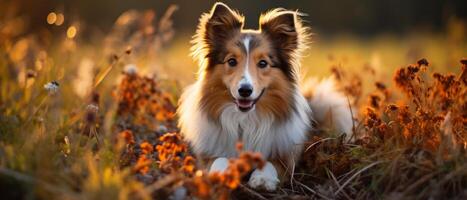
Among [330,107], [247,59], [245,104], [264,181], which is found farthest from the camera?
[330,107]

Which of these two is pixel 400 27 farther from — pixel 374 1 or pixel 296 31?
pixel 296 31

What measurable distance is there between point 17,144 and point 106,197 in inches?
53.3

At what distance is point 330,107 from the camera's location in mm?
6023

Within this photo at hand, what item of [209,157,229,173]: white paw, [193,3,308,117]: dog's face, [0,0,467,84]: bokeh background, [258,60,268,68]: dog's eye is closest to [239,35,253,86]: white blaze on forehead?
[193,3,308,117]: dog's face

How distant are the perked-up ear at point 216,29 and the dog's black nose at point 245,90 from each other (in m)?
0.57

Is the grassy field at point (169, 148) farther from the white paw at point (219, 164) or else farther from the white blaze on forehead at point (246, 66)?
the white blaze on forehead at point (246, 66)

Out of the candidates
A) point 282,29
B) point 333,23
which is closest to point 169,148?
point 282,29

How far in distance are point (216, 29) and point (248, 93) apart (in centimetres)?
82

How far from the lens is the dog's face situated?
498cm

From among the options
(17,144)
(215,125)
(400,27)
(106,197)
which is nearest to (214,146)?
(215,125)

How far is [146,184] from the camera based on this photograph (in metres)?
4.00

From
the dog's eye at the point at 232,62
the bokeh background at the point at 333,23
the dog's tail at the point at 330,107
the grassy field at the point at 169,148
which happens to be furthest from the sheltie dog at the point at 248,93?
the bokeh background at the point at 333,23

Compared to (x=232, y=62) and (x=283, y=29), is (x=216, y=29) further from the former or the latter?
(x=283, y=29)

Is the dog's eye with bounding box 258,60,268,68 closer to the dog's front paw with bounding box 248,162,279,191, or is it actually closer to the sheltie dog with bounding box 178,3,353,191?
the sheltie dog with bounding box 178,3,353,191
